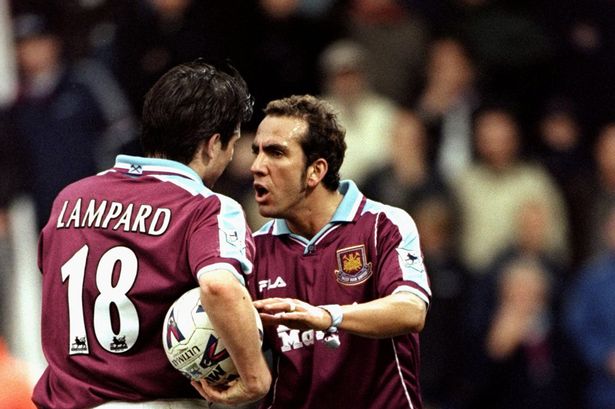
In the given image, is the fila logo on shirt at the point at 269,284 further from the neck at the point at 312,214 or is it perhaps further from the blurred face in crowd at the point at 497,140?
the blurred face in crowd at the point at 497,140

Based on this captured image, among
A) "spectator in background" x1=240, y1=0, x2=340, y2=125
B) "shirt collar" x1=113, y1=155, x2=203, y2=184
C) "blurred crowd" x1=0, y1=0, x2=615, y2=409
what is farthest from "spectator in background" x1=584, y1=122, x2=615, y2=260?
"shirt collar" x1=113, y1=155, x2=203, y2=184

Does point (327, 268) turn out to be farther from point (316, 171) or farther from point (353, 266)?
point (316, 171)

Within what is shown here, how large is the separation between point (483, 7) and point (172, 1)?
93.9 inches

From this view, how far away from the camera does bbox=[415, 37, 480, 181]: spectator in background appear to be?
9.50 metres

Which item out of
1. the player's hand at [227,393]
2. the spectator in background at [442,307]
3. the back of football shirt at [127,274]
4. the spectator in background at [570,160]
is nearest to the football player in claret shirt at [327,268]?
the player's hand at [227,393]

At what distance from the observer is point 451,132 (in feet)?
31.4

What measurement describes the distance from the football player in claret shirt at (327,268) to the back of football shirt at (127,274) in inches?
23.8

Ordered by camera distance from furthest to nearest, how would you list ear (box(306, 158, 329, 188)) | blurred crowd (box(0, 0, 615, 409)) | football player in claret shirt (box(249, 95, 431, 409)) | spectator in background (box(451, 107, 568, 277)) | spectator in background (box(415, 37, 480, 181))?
spectator in background (box(415, 37, 480, 181)) < spectator in background (box(451, 107, 568, 277)) < blurred crowd (box(0, 0, 615, 409)) < ear (box(306, 158, 329, 188)) < football player in claret shirt (box(249, 95, 431, 409))

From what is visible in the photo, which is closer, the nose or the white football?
the white football

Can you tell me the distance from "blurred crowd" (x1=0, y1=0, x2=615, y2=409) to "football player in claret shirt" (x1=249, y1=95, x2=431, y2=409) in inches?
152

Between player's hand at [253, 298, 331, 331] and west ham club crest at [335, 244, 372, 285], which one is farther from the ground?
player's hand at [253, 298, 331, 331]

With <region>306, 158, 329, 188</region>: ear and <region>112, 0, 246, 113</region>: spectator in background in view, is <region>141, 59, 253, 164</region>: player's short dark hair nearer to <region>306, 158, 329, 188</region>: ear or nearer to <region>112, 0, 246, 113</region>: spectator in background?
<region>306, 158, 329, 188</region>: ear

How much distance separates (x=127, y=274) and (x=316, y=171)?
113cm

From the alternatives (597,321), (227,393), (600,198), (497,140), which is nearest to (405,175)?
(497,140)
